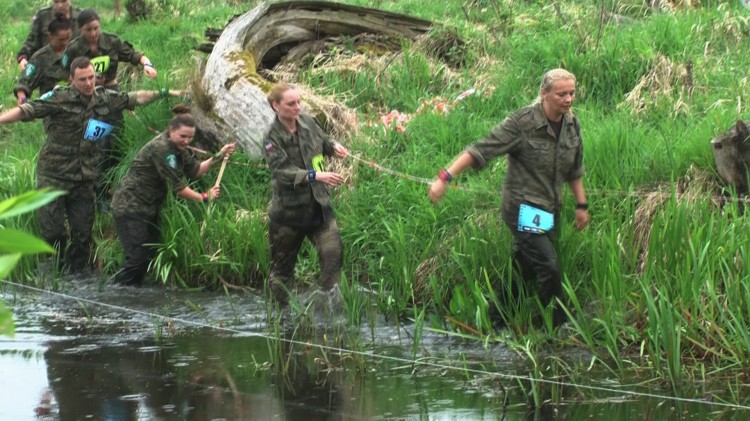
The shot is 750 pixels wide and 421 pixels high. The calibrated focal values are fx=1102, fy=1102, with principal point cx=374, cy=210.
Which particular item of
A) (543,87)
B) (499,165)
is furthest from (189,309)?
(543,87)

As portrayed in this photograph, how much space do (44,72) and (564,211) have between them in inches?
211

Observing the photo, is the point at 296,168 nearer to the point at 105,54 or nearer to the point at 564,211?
the point at 564,211

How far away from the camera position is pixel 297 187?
22.9ft

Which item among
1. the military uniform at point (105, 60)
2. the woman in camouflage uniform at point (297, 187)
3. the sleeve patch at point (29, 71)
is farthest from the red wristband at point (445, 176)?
the sleeve patch at point (29, 71)

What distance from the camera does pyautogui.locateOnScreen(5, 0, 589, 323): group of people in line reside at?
19.8ft

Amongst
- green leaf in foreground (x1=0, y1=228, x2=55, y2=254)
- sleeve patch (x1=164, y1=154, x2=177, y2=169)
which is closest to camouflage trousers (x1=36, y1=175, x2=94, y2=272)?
sleeve patch (x1=164, y1=154, x2=177, y2=169)

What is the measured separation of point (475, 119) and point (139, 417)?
4933 mm

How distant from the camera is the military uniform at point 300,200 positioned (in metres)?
6.86

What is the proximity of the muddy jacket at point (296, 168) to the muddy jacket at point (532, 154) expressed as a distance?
1291 millimetres

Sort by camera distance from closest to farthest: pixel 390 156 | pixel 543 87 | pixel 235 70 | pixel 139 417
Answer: pixel 139 417
pixel 543 87
pixel 390 156
pixel 235 70

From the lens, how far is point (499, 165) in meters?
8.23

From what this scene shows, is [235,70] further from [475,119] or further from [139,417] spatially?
[139,417]

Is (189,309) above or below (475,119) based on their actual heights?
below

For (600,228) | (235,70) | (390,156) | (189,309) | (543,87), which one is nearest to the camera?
(543,87)
